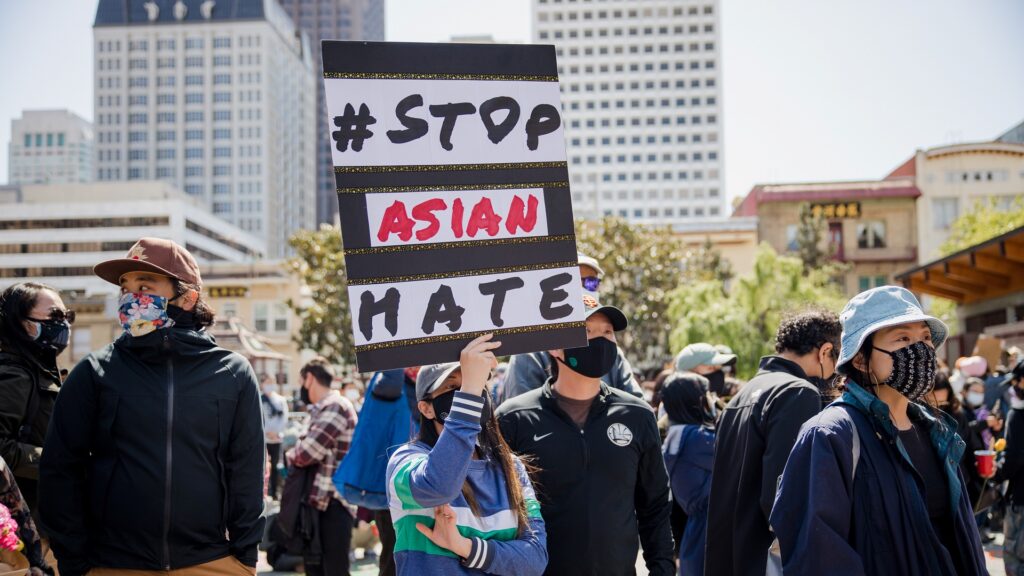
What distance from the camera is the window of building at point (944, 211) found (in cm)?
6156

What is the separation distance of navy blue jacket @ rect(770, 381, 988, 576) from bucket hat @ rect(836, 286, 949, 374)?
19cm

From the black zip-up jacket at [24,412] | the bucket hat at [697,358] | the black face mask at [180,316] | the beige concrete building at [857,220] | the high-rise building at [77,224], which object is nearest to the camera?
the black face mask at [180,316]

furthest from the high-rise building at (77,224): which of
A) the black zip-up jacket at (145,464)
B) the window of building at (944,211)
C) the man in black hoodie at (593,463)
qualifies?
the man in black hoodie at (593,463)

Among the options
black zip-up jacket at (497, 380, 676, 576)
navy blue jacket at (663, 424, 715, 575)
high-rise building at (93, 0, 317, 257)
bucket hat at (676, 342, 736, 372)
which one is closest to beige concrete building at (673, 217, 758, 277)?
bucket hat at (676, 342, 736, 372)

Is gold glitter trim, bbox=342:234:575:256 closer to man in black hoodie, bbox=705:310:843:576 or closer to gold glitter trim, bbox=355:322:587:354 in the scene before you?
gold glitter trim, bbox=355:322:587:354

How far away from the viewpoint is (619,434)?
4.24 meters

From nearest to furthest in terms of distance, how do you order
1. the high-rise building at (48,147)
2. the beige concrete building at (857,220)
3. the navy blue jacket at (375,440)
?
the navy blue jacket at (375,440), the beige concrete building at (857,220), the high-rise building at (48,147)

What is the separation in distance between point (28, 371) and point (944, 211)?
65217mm

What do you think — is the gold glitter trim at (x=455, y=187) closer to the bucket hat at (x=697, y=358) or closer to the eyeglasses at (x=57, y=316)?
the eyeglasses at (x=57, y=316)

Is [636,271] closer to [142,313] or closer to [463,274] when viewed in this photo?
[142,313]

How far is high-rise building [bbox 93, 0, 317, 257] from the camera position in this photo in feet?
490

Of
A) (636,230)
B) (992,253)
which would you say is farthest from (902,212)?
(992,253)

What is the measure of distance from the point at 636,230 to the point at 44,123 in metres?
185

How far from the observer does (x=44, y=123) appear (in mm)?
192750
